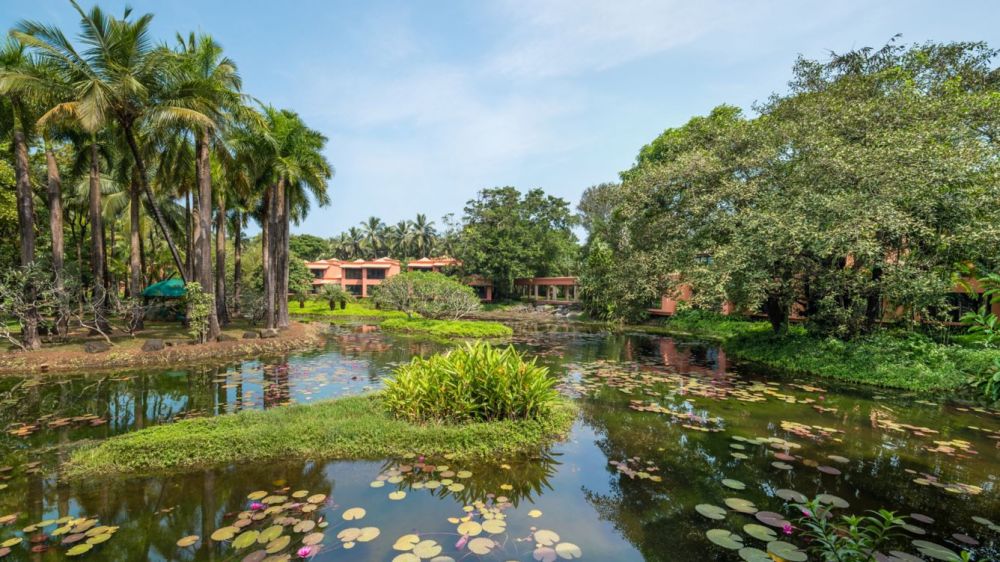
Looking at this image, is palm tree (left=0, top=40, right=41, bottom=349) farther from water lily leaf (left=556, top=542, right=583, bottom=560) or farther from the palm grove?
water lily leaf (left=556, top=542, right=583, bottom=560)

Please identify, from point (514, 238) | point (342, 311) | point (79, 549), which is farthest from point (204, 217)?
point (514, 238)

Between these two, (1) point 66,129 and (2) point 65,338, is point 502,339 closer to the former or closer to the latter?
(2) point 65,338

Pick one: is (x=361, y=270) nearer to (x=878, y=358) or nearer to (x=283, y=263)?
(x=283, y=263)

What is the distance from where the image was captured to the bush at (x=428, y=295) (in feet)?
82.2

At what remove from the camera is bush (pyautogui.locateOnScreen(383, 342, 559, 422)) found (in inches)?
275

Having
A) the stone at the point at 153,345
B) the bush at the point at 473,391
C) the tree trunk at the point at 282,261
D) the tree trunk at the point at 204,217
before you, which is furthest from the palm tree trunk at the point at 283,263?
the bush at the point at 473,391

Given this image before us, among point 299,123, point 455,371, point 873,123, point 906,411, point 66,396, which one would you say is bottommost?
point 906,411

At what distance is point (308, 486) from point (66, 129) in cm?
1628

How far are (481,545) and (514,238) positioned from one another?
35.9 m

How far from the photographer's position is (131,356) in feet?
41.0

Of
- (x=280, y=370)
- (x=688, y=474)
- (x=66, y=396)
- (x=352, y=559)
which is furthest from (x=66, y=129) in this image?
(x=688, y=474)

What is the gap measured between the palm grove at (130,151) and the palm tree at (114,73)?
0.09 feet

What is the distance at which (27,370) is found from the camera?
36.8 ft

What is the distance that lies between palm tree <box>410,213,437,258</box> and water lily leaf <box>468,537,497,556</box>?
52789 millimetres
